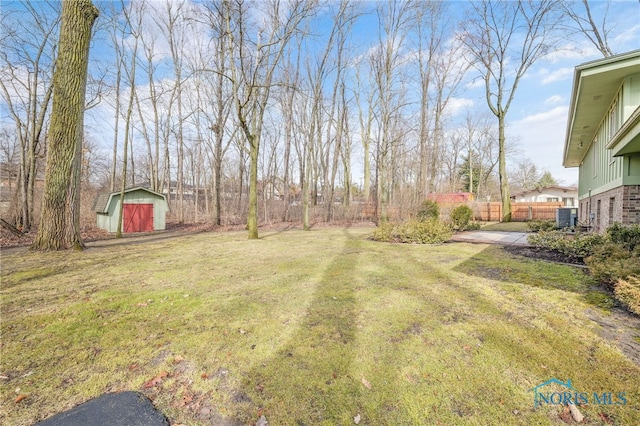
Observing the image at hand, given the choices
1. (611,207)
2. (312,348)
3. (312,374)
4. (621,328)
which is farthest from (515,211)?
(312,374)

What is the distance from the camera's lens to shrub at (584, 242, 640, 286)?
149 inches

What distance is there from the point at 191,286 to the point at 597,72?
1034 cm

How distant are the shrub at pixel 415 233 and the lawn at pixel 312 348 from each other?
4.20 metres

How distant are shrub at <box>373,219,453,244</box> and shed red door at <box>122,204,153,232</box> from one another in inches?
536

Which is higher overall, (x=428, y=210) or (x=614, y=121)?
(x=614, y=121)

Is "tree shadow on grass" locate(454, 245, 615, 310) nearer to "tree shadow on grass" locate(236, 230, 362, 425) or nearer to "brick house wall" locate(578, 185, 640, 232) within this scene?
"brick house wall" locate(578, 185, 640, 232)

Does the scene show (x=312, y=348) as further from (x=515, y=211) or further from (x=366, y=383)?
(x=515, y=211)

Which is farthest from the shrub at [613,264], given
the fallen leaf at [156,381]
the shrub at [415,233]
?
the fallen leaf at [156,381]

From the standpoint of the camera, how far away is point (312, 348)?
2549mm

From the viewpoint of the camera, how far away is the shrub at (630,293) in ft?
10.3

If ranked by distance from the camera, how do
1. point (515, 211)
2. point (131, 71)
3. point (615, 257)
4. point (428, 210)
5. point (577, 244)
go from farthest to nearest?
point (515, 211) < point (131, 71) < point (428, 210) < point (577, 244) < point (615, 257)

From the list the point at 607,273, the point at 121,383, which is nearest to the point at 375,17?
the point at 607,273

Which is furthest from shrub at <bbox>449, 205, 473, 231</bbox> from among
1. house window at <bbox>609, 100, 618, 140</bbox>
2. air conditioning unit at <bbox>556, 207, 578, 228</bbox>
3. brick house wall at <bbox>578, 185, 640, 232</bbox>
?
house window at <bbox>609, 100, 618, 140</bbox>

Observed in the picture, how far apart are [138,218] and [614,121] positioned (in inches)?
820
